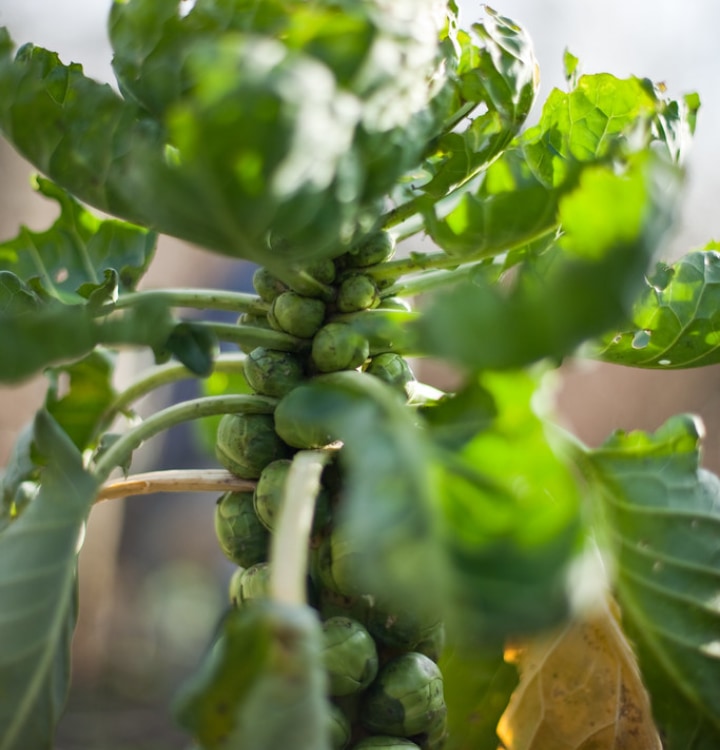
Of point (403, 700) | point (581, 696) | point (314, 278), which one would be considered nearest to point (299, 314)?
point (314, 278)

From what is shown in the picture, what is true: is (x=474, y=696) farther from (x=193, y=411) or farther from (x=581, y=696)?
(x=193, y=411)

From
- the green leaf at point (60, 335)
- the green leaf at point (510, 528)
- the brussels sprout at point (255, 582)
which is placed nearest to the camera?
the green leaf at point (510, 528)

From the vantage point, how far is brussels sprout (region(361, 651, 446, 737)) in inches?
21.0

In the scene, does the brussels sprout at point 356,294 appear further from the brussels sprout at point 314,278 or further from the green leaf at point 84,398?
the green leaf at point 84,398

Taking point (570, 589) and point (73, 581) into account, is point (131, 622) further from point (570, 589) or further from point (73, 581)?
point (570, 589)

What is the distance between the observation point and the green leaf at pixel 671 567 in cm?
51

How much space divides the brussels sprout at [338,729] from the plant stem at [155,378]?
0.25 meters

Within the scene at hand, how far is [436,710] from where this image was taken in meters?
0.55

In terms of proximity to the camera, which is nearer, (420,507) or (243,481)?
(420,507)

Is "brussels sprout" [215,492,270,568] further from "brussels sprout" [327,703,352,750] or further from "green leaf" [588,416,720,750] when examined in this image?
"green leaf" [588,416,720,750]

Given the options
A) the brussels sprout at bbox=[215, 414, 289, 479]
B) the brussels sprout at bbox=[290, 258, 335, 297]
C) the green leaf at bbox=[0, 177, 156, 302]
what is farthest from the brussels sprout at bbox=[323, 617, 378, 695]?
the green leaf at bbox=[0, 177, 156, 302]

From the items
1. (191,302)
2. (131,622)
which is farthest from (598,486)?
(131,622)

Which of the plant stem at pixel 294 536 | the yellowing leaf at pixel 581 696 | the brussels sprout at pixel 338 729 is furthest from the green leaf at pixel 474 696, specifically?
the plant stem at pixel 294 536

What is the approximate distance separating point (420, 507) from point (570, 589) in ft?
0.21
